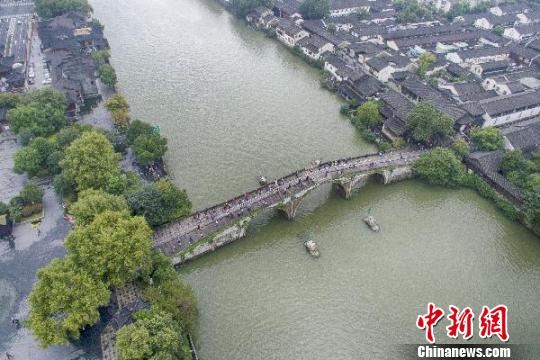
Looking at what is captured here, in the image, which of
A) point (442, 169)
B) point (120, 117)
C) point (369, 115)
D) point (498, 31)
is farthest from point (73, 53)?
point (498, 31)

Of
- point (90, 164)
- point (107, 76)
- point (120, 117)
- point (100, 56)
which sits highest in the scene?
point (100, 56)

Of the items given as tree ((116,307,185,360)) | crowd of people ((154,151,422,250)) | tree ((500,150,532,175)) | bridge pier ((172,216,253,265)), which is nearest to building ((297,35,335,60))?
crowd of people ((154,151,422,250))

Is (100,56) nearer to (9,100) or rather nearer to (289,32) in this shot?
(9,100)

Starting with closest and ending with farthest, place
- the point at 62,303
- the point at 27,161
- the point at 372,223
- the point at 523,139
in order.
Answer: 1. the point at 62,303
2. the point at 372,223
3. the point at 27,161
4. the point at 523,139

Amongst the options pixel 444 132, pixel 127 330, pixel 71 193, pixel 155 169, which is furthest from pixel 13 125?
pixel 444 132

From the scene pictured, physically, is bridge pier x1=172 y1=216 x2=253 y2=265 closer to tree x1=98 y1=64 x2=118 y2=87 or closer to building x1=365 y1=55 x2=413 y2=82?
tree x1=98 y1=64 x2=118 y2=87

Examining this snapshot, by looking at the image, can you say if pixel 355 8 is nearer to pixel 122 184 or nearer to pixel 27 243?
pixel 122 184

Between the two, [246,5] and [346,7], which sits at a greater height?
[246,5]
